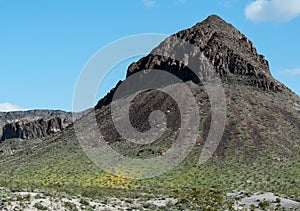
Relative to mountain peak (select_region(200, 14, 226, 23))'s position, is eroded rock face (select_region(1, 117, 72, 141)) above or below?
below

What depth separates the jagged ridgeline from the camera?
61.2m

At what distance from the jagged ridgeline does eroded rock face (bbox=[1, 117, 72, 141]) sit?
224 ft

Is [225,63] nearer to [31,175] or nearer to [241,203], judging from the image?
[31,175]

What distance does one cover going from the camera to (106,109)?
3944 inches

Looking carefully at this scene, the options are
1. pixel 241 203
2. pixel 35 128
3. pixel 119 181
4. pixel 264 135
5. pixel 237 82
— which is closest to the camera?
pixel 241 203

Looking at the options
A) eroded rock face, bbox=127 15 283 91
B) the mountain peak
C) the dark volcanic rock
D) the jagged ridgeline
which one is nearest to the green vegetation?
the jagged ridgeline

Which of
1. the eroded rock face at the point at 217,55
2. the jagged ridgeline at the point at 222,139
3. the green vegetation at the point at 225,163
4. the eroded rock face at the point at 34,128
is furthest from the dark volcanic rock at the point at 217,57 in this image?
the eroded rock face at the point at 34,128

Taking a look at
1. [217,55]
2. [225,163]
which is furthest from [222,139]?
[217,55]

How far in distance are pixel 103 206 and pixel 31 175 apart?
4162cm

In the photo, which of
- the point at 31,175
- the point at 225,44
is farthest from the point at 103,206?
the point at 225,44

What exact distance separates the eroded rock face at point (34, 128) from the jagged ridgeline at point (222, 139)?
224ft

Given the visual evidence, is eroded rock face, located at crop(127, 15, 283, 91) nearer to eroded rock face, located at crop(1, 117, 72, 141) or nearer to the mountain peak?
the mountain peak

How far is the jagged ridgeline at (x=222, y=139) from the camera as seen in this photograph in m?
61.2

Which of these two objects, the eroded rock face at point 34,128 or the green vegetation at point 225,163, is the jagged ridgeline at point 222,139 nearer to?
the green vegetation at point 225,163
